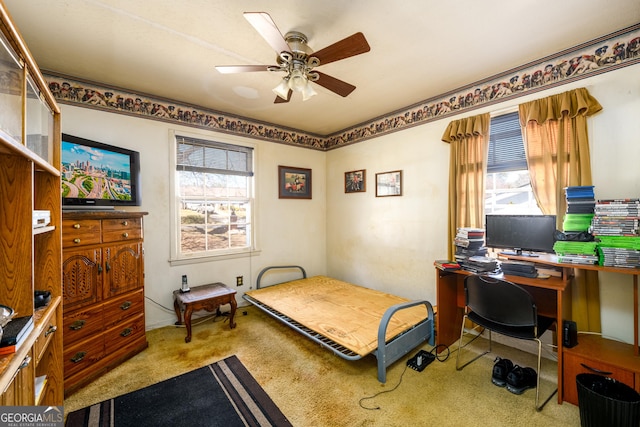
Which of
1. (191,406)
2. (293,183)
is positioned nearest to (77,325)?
(191,406)

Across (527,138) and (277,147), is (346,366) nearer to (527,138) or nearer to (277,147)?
(527,138)

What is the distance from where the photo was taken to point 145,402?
184cm

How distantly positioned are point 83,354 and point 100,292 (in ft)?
1.49

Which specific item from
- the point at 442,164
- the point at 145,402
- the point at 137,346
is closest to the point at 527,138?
the point at 442,164

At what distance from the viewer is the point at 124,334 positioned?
234cm

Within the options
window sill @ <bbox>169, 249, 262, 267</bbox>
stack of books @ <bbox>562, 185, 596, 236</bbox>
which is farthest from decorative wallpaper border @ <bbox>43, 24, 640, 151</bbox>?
window sill @ <bbox>169, 249, 262, 267</bbox>

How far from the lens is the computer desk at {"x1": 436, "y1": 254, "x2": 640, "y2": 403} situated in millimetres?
1784

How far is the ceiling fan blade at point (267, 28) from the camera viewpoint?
1349 mm

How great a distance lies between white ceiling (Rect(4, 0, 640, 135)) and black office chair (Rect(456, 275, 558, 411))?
1.82m

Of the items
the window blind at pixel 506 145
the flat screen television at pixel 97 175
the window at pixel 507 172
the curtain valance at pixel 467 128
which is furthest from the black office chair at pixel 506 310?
the flat screen television at pixel 97 175

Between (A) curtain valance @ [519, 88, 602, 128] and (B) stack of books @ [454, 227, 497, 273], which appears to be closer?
(A) curtain valance @ [519, 88, 602, 128]

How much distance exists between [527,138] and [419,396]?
2.35m

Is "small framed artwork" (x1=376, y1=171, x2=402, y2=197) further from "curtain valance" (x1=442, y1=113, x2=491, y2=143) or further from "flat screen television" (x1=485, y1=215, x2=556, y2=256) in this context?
"flat screen television" (x1=485, y1=215, x2=556, y2=256)

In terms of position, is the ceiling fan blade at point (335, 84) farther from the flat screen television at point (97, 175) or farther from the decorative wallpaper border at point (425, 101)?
the flat screen television at point (97, 175)
